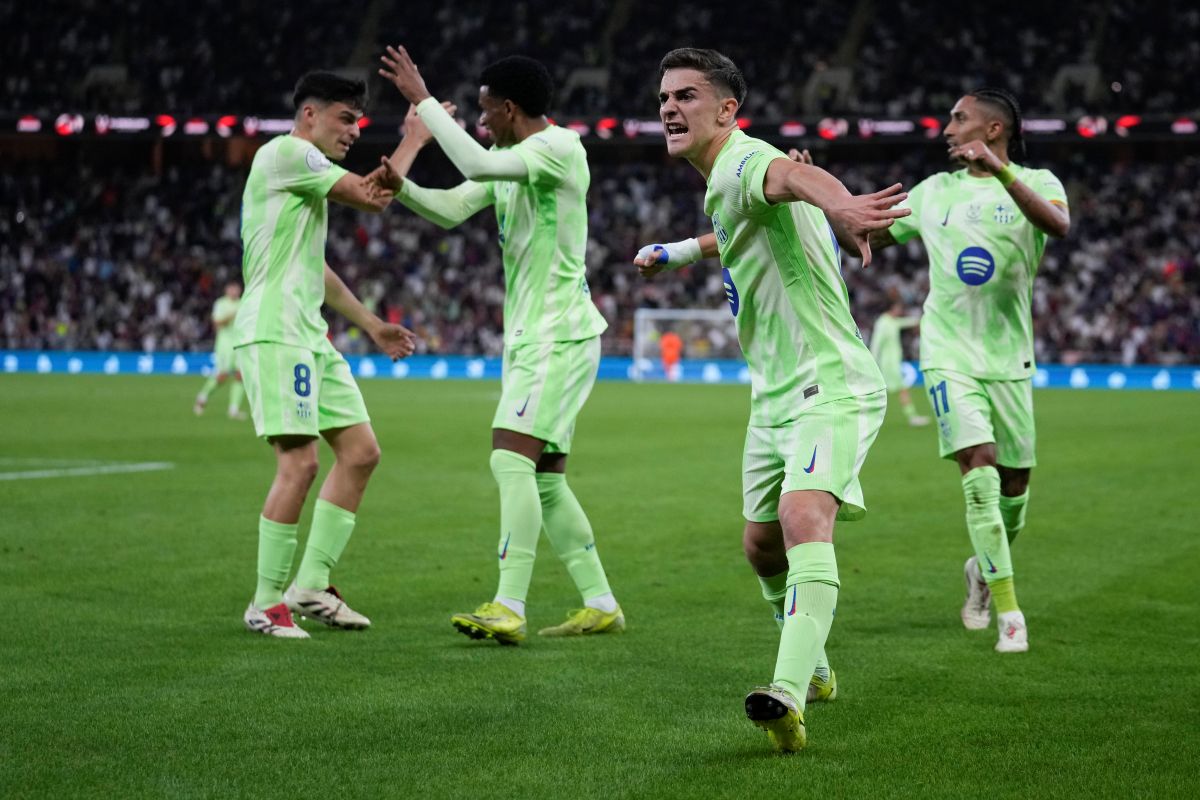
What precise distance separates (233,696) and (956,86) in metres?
36.0

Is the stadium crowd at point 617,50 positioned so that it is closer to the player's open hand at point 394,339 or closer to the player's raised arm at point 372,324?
the player's raised arm at point 372,324

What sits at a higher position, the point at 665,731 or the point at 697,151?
the point at 697,151

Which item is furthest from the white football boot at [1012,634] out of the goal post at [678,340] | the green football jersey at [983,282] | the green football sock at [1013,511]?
the goal post at [678,340]

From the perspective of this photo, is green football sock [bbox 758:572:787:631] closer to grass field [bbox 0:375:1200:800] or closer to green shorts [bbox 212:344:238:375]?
grass field [bbox 0:375:1200:800]

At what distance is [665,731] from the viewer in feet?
15.7

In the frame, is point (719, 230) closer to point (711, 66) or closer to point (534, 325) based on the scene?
point (711, 66)

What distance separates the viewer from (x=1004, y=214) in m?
6.86

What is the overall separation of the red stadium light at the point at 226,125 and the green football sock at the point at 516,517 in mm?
34330

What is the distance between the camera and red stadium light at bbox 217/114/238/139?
127 ft

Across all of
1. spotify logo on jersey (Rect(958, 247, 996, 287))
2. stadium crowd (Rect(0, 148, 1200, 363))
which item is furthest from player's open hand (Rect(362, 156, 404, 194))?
stadium crowd (Rect(0, 148, 1200, 363))

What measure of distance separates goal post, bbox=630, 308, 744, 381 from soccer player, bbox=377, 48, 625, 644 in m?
29.1

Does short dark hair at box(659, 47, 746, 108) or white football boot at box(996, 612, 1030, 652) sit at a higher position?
short dark hair at box(659, 47, 746, 108)

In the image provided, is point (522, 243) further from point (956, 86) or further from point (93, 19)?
point (93, 19)

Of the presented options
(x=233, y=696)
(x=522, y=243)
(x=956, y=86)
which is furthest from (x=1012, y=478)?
(x=956, y=86)
